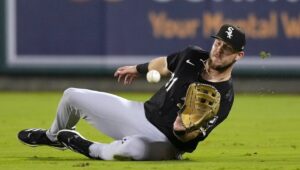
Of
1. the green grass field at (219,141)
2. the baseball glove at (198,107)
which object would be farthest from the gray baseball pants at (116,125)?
the baseball glove at (198,107)

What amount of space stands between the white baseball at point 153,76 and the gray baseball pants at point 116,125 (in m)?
0.47

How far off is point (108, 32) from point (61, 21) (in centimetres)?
93

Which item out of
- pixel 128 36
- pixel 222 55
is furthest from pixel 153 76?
pixel 128 36

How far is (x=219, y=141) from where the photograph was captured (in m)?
10.4

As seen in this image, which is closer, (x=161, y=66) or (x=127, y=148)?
(x=127, y=148)

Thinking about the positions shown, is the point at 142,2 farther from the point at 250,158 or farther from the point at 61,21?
the point at 250,158

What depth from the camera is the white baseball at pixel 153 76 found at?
762 centimetres

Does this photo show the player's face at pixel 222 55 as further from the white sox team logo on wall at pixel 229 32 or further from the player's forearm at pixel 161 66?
the player's forearm at pixel 161 66

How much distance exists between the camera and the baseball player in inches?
304

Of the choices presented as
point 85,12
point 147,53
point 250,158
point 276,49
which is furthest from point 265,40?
point 250,158

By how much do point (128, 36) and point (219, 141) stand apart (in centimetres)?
811

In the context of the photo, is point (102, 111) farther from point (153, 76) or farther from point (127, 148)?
point (153, 76)

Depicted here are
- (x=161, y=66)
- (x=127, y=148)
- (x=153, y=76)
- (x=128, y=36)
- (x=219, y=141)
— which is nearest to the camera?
(x=153, y=76)

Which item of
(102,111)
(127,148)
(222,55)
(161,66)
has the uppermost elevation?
(222,55)
